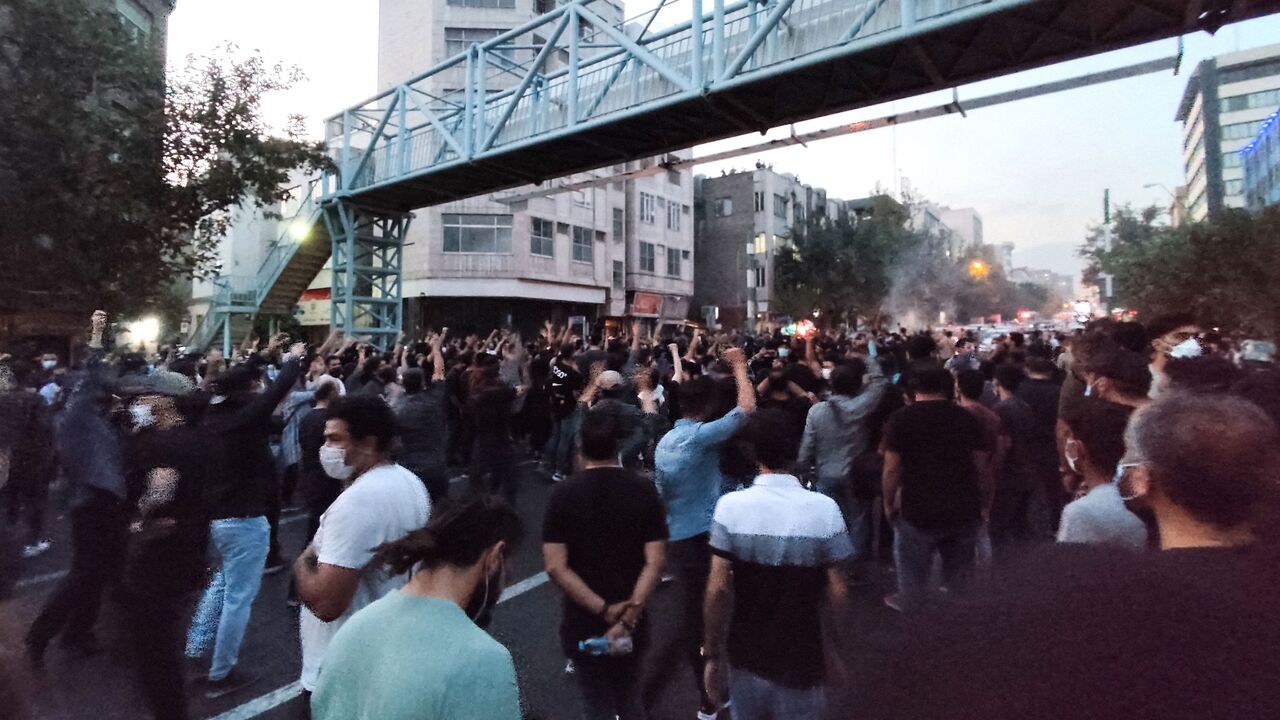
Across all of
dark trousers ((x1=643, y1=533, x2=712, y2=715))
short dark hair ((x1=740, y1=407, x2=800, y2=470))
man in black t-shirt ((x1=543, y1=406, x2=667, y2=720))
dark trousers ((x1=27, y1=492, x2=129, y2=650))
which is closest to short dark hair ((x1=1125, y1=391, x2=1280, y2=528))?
short dark hair ((x1=740, y1=407, x2=800, y2=470))

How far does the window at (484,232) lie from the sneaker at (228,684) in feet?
92.0

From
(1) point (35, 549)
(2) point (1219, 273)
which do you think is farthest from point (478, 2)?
(1) point (35, 549)

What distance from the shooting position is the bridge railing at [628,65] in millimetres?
10875

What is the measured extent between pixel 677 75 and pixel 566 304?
23.7 m

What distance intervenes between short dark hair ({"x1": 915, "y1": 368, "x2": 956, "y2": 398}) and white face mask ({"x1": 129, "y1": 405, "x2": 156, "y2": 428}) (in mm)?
4591

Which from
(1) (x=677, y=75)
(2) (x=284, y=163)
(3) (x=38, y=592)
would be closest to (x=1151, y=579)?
(3) (x=38, y=592)

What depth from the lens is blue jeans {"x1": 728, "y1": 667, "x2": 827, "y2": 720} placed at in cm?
274

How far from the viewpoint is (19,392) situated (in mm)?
6504

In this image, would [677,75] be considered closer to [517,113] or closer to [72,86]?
[517,113]

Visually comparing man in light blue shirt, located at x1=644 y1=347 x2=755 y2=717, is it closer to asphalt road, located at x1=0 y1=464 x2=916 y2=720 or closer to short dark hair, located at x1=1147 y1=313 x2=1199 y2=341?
asphalt road, located at x1=0 y1=464 x2=916 y2=720

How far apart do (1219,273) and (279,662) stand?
24.8 m

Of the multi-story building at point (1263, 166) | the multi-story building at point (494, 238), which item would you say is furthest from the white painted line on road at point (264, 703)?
the multi-story building at point (1263, 166)

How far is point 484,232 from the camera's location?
31.5 m

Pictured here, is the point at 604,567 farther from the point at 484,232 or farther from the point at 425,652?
the point at 484,232
